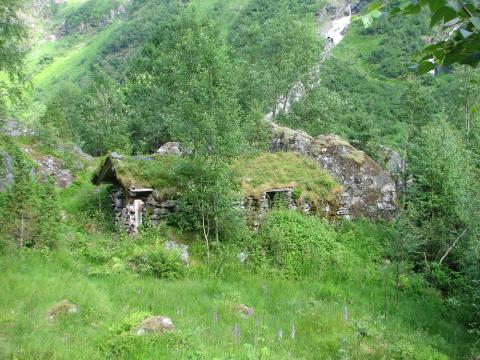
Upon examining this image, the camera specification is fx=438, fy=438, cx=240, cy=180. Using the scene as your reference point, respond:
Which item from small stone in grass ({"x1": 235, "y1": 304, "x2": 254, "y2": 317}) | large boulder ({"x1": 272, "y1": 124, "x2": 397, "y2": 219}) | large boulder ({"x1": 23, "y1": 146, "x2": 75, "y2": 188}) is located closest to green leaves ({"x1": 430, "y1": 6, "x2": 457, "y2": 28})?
small stone in grass ({"x1": 235, "y1": 304, "x2": 254, "y2": 317})

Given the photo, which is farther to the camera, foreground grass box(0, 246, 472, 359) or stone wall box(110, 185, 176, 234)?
stone wall box(110, 185, 176, 234)

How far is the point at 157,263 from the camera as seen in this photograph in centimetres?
1241

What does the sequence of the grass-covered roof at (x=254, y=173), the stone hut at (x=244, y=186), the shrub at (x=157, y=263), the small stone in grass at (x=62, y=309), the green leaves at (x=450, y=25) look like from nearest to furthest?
the green leaves at (x=450, y=25)
the small stone in grass at (x=62, y=309)
the shrub at (x=157, y=263)
the stone hut at (x=244, y=186)
the grass-covered roof at (x=254, y=173)

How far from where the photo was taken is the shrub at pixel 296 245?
1474 cm

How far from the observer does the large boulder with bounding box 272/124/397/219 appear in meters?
19.6

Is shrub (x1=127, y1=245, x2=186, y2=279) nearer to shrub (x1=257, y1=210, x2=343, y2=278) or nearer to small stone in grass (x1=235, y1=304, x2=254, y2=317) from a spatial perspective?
small stone in grass (x1=235, y1=304, x2=254, y2=317)

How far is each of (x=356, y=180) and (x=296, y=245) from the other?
6401 mm

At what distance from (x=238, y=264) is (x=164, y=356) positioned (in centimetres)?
847

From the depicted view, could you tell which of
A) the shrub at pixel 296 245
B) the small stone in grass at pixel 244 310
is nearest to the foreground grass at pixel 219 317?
the small stone in grass at pixel 244 310

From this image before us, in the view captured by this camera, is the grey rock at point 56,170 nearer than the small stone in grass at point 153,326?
No

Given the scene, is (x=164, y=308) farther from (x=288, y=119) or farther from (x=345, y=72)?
(x=345, y=72)

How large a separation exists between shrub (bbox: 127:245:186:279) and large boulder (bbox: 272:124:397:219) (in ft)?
28.4

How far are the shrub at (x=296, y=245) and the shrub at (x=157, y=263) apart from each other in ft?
10.5

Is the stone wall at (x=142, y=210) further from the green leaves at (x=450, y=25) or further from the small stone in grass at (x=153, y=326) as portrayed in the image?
the green leaves at (x=450, y=25)
